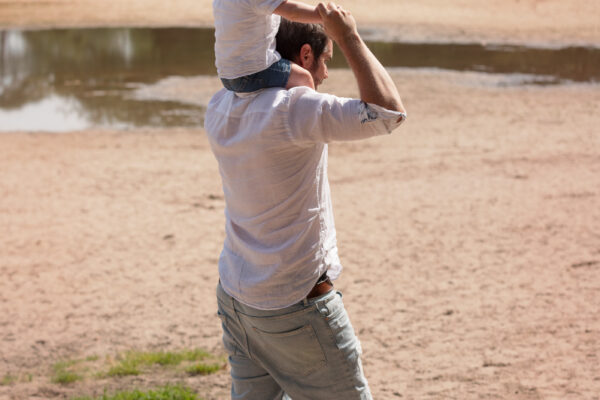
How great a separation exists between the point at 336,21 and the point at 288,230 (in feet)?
2.02

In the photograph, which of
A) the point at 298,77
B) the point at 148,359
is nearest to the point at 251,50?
the point at 298,77

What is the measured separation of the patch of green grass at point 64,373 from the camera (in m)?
4.63

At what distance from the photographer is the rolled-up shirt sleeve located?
1944 millimetres

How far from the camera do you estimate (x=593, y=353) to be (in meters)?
4.77

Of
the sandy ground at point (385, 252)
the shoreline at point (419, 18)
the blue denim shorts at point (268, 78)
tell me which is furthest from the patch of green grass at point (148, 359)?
the shoreline at point (419, 18)

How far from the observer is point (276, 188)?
2129 mm

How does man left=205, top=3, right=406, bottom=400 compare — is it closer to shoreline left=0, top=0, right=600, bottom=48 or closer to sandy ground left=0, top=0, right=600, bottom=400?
sandy ground left=0, top=0, right=600, bottom=400

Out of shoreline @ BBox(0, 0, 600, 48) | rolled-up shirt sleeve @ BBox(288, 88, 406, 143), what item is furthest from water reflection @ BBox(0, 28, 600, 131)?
rolled-up shirt sleeve @ BBox(288, 88, 406, 143)

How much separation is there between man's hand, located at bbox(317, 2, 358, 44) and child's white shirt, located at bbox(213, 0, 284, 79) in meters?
0.16

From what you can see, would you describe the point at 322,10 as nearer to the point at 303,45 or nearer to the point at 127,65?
the point at 303,45

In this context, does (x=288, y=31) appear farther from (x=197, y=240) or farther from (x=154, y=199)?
(x=154, y=199)

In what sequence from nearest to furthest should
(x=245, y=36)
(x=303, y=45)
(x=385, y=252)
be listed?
(x=245, y=36), (x=303, y=45), (x=385, y=252)

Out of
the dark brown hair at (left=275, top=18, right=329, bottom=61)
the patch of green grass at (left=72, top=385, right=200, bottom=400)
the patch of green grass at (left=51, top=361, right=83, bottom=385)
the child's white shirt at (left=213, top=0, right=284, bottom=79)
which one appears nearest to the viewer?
the child's white shirt at (left=213, top=0, right=284, bottom=79)

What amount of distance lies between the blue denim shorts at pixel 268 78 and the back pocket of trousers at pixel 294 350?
0.72 meters
